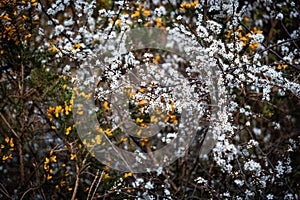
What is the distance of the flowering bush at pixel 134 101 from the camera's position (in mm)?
2990

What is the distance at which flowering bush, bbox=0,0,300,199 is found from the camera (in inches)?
118

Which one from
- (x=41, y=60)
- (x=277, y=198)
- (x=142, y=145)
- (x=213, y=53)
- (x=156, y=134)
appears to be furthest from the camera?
(x=156, y=134)

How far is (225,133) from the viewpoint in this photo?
3135 mm

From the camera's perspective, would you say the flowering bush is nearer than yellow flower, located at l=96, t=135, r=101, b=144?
Yes

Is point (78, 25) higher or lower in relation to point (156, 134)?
higher

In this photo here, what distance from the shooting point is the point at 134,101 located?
9.95 ft

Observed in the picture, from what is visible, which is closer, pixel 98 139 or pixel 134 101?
pixel 134 101

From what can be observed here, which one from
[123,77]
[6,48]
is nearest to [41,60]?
[6,48]

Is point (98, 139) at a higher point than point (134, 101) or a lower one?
lower

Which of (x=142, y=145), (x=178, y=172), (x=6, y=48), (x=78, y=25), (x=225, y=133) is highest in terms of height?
(x=78, y=25)

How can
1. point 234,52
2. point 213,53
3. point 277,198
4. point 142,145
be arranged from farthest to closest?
point 142,145, point 277,198, point 234,52, point 213,53

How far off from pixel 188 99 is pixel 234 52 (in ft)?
1.75

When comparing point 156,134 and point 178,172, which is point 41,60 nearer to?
point 156,134

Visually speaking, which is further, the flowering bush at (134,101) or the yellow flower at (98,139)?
the yellow flower at (98,139)
